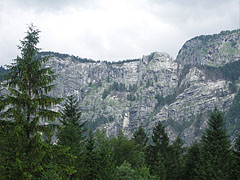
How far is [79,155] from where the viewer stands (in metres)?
37.6

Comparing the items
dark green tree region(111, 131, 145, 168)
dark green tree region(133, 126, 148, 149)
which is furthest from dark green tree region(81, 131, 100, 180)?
dark green tree region(133, 126, 148, 149)

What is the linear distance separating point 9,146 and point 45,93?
4.35 metres

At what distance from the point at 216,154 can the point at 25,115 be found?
41968 millimetres

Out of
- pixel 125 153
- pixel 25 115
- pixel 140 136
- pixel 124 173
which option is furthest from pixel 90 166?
pixel 140 136

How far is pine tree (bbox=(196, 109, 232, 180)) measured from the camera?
48562 millimetres

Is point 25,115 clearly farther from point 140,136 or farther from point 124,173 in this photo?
point 140,136

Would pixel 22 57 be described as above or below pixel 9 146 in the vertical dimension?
above

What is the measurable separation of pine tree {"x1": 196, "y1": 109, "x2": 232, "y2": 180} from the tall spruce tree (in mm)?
37582

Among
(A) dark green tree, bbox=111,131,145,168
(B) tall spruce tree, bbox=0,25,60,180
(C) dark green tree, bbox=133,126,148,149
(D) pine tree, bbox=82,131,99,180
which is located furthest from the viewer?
(C) dark green tree, bbox=133,126,148,149

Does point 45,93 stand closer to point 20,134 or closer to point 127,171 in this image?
point 20,134

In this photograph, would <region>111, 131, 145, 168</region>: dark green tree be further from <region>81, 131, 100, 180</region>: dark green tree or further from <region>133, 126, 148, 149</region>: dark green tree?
<region>133, 126, 148, 149</region>: dark green tree

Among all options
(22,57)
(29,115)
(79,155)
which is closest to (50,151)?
(29,115)

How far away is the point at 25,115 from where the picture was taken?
1902 centimetres

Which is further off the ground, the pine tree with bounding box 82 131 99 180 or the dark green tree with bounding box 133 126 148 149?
the dark green tree with bounding box 133 126 148 149
